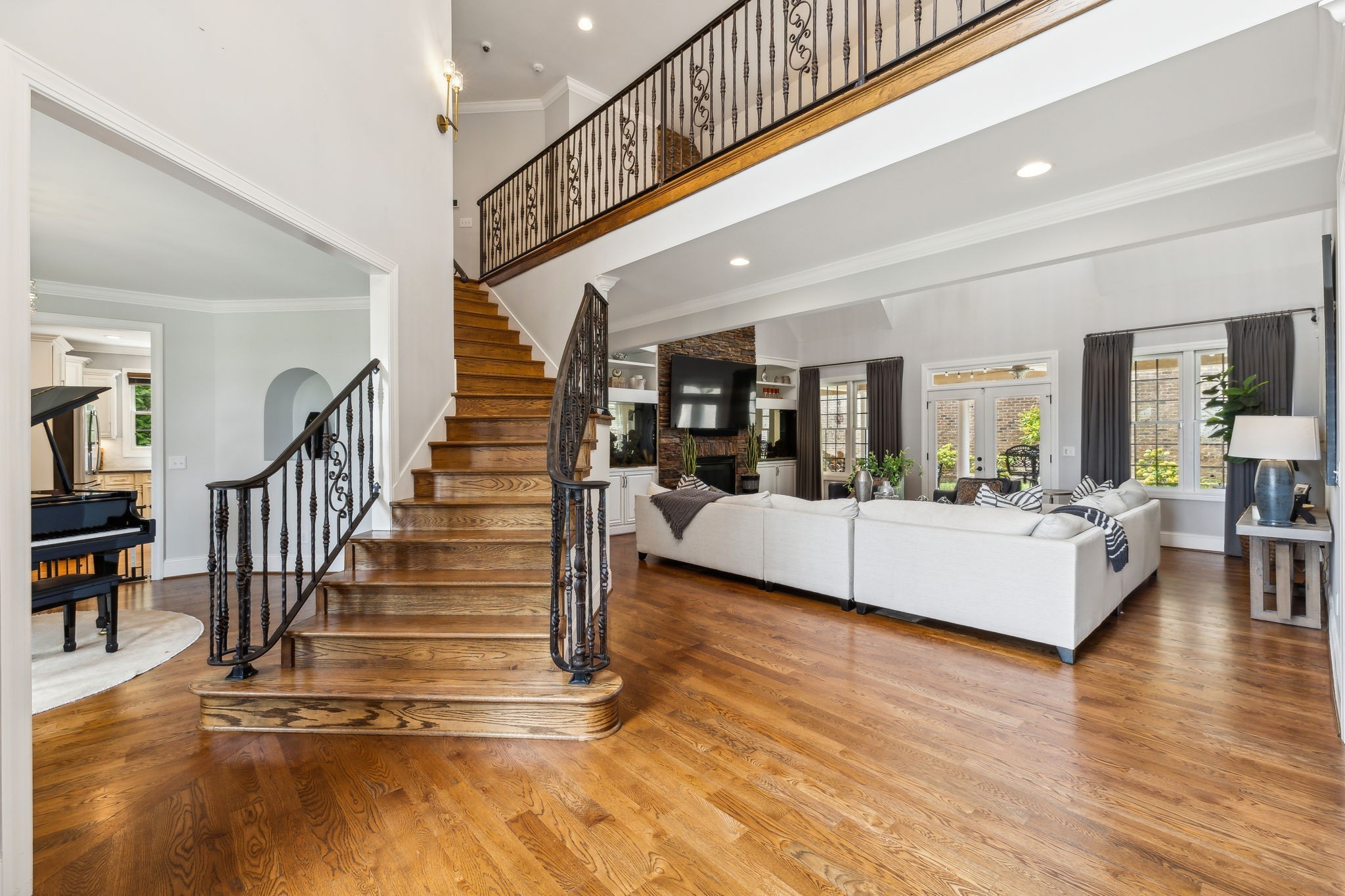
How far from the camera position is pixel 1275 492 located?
3715mm

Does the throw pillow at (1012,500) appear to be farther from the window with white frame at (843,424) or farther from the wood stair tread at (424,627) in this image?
the window with white frame at (843,424)

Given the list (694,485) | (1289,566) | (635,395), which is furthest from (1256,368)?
(635,395)

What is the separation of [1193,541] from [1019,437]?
2036 millimetres

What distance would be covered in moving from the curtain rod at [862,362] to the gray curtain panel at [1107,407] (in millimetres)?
2380

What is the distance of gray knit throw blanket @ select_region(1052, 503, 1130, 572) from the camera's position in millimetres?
3557

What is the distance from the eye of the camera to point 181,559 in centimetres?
507

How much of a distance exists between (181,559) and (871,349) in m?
8.66

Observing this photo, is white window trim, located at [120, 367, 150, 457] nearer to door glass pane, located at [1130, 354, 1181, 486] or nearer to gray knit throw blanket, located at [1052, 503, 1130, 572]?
gray knit throw blanket, located at [1052, 503, 1130, 572]

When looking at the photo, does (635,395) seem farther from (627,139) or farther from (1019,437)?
(1019,437)

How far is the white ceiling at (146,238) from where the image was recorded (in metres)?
2.71

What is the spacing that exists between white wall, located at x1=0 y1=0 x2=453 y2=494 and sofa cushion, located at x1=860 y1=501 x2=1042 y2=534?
319cm

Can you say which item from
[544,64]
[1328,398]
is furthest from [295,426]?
[1328,398]

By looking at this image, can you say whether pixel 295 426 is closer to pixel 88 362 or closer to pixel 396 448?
pixel 396 448

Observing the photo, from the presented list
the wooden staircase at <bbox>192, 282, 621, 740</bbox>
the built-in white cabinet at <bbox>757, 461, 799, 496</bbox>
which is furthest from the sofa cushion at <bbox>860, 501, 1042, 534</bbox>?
the built-in white cabinet at <bbox>757, 461, 799, 496</bbox>
